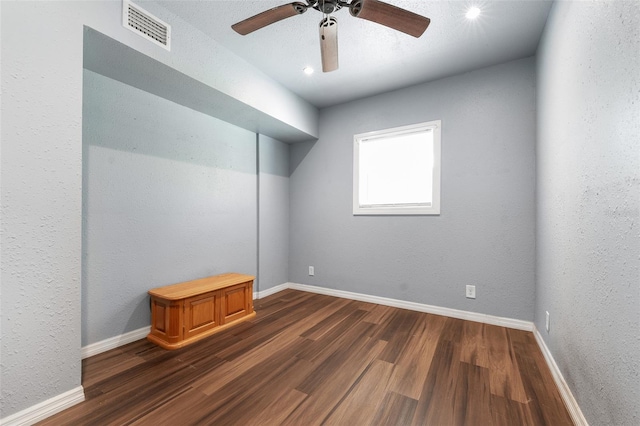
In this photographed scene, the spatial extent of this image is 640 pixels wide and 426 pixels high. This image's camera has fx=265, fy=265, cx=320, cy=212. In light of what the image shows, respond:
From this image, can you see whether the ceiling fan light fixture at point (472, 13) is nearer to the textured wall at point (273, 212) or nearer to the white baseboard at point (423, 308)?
the textured wall at point (273, 212)

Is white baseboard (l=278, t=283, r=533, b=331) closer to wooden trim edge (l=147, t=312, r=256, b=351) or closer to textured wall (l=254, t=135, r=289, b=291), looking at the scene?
textured wall (l=254, t=135, r=289, b=291)

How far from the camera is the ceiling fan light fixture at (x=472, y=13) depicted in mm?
1973

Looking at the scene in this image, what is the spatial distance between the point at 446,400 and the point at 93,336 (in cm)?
260

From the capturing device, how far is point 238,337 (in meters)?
2.43

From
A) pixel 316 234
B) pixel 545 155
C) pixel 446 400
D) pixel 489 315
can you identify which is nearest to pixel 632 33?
pixel 545 155

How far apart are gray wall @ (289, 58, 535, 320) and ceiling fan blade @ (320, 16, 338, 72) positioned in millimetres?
1673

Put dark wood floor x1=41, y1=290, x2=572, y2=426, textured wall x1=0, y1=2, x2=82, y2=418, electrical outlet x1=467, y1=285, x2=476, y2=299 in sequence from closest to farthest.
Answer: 1. textured wall x1=0, y1=2, x2=82, y2=418
2. dark wood floor x1=41, y1=290, x2=572, y2=426
3. electrical outlet x1=467, y1=285, x2=476, y2=299

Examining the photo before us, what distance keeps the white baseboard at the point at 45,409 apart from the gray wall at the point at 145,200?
649mm

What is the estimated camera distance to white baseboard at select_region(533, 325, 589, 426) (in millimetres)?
1374

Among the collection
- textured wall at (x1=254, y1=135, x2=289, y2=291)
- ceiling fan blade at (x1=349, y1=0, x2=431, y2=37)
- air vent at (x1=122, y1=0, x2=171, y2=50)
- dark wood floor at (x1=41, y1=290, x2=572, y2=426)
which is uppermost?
air vent at (x1=122, y1=0, x2=171, y2=50)

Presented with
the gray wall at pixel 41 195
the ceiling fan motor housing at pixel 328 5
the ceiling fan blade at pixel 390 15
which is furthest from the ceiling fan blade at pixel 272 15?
the gray wall at pixel 41 195

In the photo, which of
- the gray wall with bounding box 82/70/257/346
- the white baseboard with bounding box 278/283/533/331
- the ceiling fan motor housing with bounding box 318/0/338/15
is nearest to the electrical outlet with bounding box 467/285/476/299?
the white baseboard with bounding box 278/283/533/331

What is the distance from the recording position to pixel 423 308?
3.07 metres

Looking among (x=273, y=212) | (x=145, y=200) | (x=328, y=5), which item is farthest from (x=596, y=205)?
(x=273, y=212)
